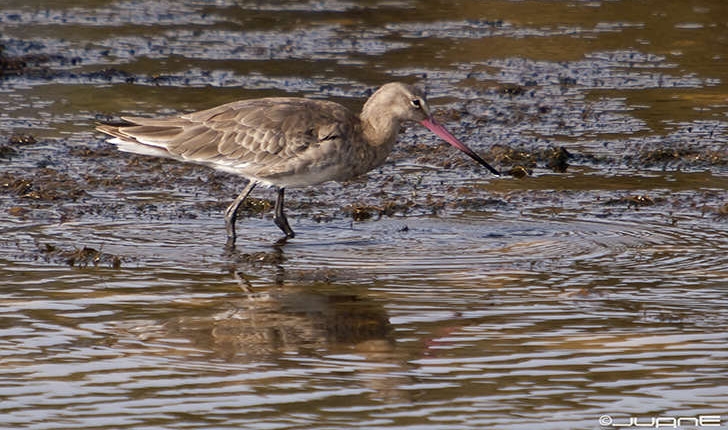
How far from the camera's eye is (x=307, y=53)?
17094mm

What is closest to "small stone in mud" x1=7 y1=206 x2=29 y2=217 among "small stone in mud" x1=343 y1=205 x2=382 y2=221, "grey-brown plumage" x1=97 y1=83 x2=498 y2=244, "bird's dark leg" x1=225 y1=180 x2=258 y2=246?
"grey-brown plumage" x1=97 y1=83 x2=498 y2=244

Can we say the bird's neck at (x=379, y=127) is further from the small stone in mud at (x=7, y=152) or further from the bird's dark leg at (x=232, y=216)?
the small stone in mud at (x=7, y=152)

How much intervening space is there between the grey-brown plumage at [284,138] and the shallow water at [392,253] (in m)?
0.44

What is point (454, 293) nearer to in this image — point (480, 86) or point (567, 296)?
point (567, 296)

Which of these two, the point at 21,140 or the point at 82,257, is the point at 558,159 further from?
the point at 21,140

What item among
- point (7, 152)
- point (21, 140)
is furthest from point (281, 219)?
point (21, 140)

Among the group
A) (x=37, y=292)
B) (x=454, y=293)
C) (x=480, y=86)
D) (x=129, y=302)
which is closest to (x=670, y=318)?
(x=454, y=293)

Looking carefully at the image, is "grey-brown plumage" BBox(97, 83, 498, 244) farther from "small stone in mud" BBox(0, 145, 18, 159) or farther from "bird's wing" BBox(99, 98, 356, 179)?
"small stone in mud" BBox(0, 145, 18, 159)

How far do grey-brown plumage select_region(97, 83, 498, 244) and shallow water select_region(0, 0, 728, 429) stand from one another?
0.44 metres

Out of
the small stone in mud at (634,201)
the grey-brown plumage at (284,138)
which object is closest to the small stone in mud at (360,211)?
the grey-brown plumage at (284,138)

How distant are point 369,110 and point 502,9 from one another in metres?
10.1

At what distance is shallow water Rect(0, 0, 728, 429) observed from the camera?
20.4ft

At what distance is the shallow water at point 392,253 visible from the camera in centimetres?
622

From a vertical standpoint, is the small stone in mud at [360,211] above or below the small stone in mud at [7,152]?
below
